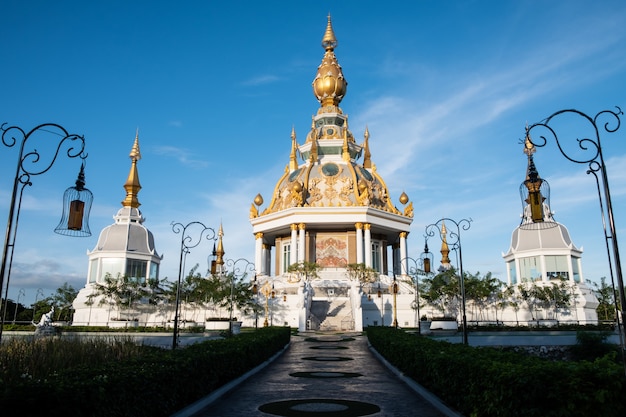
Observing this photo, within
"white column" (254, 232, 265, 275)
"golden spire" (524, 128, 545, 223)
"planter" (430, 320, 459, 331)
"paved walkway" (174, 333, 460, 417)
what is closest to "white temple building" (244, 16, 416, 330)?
"white column" (254, 232, 265, 275)

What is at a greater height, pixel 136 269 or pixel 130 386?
pixel 136 269

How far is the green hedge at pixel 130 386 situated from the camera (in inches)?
230

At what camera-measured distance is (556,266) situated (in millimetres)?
47750

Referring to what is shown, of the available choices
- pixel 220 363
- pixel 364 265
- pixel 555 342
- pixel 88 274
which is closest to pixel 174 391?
pixel 220 363

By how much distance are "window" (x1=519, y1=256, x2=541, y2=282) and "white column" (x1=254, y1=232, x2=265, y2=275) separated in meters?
26.7

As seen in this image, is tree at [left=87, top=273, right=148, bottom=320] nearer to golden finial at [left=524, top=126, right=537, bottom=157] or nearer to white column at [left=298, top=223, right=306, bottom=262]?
white column at [left=298, top=223, right=306, bottom=262]

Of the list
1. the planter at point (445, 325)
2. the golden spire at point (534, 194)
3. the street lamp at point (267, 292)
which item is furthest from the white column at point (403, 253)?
the golden spire at point (534, 194)

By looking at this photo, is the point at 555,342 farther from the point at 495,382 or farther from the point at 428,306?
the point at 495,382

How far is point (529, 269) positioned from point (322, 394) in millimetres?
42474

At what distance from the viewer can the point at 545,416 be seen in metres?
6.86

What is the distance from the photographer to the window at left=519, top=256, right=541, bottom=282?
1912 inches

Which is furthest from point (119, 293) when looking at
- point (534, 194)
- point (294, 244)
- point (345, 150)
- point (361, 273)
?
point (534, 194)

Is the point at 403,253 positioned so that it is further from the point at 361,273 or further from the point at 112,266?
the point at 112,266

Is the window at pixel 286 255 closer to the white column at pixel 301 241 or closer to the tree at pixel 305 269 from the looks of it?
the white column at pixel 301 241
